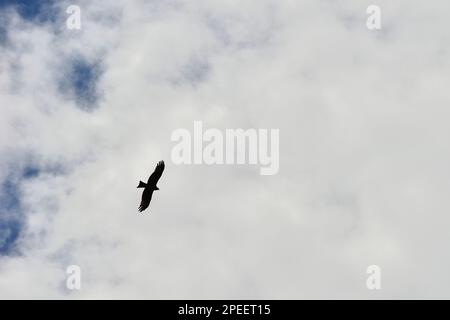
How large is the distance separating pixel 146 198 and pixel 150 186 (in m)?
1.01

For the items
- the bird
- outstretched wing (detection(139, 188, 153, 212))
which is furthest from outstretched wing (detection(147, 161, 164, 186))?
outstretched wing (detection(139, 188, 153, 212))

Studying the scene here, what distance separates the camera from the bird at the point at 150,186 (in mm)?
35750

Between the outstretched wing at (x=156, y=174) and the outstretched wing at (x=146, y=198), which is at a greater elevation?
the outstretched wing at (x=156, y=174)

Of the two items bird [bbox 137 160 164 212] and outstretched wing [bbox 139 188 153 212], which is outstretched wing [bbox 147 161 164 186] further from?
outstretched wing [bbox 139 188 153 212]

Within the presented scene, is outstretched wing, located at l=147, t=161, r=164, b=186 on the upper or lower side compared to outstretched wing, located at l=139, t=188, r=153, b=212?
upper

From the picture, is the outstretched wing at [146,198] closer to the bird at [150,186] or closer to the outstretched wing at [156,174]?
the bird at [150,186]

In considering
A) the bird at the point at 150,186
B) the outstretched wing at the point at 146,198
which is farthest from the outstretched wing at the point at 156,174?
the outstretched wing at the point at 146,198

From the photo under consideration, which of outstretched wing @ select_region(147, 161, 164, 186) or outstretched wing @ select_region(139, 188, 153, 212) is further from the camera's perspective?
outstretched wing @ select_region(139, 188, 153, 212)

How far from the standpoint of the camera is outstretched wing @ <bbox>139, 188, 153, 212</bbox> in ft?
121
